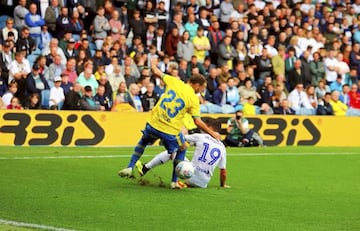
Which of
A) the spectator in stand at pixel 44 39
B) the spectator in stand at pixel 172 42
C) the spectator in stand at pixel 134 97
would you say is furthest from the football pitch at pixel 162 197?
the spectator in stand at pixel 172 42

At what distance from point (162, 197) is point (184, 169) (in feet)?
2.39

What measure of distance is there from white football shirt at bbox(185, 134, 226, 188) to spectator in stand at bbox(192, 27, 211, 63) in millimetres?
15003

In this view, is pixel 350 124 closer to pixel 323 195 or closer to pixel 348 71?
pixel 348 71

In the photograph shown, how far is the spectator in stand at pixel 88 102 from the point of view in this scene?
80.8 ft

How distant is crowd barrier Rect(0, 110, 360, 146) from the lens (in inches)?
907

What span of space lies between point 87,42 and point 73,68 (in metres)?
1.24

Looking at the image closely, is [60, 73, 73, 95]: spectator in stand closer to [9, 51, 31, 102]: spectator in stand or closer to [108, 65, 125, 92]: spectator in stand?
[9, 51, 31, 102]: spectator in stand

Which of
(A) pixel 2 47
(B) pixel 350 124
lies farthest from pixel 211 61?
(A) pixel 2 47

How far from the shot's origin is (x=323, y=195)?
48.1 feet

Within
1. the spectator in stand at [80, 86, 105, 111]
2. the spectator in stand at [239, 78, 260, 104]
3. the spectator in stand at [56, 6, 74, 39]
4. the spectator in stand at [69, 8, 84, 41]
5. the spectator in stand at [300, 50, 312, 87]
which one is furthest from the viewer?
the spectator in stand at [300, 50, 312, 87]

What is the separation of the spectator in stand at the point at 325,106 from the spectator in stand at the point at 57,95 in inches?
362

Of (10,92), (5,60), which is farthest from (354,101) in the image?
(10,92)

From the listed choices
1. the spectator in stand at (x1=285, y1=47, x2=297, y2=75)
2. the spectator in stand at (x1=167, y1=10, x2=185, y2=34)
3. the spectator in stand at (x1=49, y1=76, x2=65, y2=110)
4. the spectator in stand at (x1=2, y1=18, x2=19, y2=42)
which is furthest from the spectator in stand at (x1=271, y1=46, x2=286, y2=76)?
the spectator in stand at (x1=2, y1=18, x2=19, y2=42)

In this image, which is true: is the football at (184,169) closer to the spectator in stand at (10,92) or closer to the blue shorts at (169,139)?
the blue shorts at (169,139)
